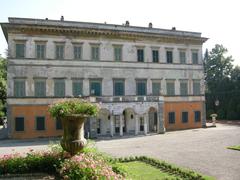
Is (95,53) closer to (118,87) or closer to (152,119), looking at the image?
(118,87)

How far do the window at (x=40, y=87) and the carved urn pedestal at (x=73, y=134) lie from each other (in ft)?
59.8

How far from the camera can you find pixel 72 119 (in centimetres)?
1266

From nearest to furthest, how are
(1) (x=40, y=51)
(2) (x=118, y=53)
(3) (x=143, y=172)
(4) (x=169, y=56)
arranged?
(3) (x=143, y=172) → (1) (x=40, y=51) → (2) (x=118, y=53) → (4) (x=169, y=56)

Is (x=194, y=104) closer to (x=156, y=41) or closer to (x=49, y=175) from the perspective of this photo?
(x=156, y=41)

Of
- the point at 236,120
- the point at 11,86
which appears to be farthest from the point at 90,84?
the point at 236,120

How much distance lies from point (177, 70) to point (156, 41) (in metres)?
4.51

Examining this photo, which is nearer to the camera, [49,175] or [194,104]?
[49,175]

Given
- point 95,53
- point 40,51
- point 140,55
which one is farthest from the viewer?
point 140,55

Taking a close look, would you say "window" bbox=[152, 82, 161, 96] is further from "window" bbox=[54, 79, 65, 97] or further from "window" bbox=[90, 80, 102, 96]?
"window" bbox=[54, 79, 65, 97]

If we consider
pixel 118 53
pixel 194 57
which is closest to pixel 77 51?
pixel 118 53

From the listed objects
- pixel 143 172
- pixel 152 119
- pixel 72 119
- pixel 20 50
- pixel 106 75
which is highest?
pixel 20 50

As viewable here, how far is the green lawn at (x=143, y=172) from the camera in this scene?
39.7 ft

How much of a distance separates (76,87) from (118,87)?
16.0ft

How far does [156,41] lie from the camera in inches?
1382
